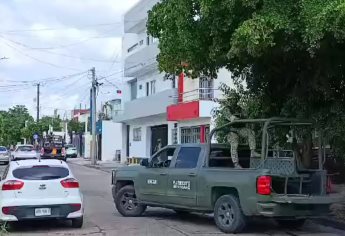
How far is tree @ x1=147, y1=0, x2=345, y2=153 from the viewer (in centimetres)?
1006

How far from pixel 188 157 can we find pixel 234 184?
5.97 ft

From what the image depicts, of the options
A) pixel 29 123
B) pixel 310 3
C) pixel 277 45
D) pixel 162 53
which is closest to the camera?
pixel 310 3

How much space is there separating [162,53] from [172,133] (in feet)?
80.3

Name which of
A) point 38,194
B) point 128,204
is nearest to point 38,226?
point 38,194

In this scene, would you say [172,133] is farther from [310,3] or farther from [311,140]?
[310,3]

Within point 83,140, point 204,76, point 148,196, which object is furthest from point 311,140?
point 83,140

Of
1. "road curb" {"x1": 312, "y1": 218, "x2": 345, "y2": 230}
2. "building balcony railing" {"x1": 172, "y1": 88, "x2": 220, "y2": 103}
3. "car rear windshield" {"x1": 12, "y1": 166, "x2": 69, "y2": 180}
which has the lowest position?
"road curb" {"x1": 312, "y1": 218, "x2": 345, "y2": 230}

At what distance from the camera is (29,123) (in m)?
103

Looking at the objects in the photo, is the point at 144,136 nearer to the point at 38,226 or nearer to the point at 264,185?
the point at 38,226

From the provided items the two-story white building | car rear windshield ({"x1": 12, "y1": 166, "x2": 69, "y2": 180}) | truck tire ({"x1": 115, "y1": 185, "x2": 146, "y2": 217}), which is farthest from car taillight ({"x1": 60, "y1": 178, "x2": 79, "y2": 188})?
the two-story white building

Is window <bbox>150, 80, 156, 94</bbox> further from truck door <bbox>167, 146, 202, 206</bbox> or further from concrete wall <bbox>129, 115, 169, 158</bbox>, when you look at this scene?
truck door <bbox>167, 146, 202, 206</bbox>

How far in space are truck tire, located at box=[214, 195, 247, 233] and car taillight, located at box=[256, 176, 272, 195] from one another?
686 millimetres

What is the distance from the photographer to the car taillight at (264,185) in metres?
11.2

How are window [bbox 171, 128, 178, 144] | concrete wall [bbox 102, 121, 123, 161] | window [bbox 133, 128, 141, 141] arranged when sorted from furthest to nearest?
concrete wall [bbox 102, 121, 123, 161], window [bbox 133, 128, 141, 141], window [bbox 171, 128, 178, 144]
